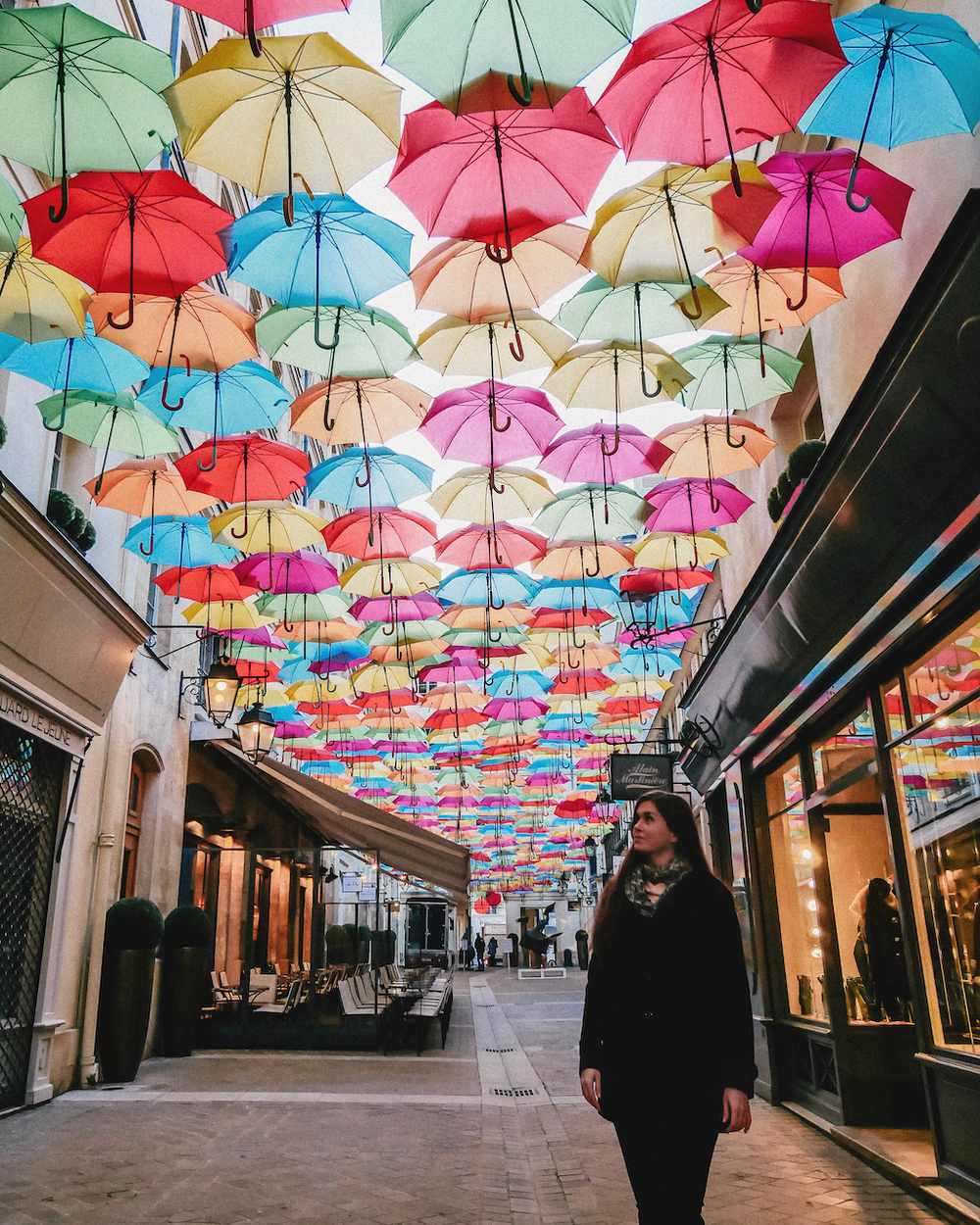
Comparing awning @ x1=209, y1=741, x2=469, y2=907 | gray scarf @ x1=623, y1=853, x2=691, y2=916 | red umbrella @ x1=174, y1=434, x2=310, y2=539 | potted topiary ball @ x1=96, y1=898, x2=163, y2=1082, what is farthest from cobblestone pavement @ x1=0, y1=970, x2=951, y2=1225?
red umbrella @ x1=174, y1=434, x2=310, y2=539

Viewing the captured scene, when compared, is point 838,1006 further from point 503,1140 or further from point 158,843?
point 158,843

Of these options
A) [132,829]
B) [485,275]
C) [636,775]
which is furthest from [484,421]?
[132,829]

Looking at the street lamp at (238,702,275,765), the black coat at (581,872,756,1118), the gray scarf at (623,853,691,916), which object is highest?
the street lamp at (238,702,275,765)

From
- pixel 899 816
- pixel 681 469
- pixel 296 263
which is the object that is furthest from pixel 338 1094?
pixel 296 263

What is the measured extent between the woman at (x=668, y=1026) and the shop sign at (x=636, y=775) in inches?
403

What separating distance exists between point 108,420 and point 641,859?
6.52 metres

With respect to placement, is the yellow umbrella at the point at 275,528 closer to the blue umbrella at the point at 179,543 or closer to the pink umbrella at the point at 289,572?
the blue umbrella at the point at 179,543

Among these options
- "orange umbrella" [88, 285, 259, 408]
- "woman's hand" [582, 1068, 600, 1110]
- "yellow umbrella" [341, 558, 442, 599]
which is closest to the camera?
"woman's hand" [582, 1068, 600, 1110]

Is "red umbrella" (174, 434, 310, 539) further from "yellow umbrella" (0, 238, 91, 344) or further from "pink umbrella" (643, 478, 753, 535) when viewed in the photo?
"pink umbrella" (643, 478, 753, 535)

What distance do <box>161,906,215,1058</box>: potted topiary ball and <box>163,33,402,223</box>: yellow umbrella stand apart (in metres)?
10.6

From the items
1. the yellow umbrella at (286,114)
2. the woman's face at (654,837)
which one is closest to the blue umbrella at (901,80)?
the yellow umbrella at (286,114)

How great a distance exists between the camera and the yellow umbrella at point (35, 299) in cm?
646

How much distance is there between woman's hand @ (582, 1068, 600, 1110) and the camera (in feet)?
11.7

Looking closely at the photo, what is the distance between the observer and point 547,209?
5547 mm
